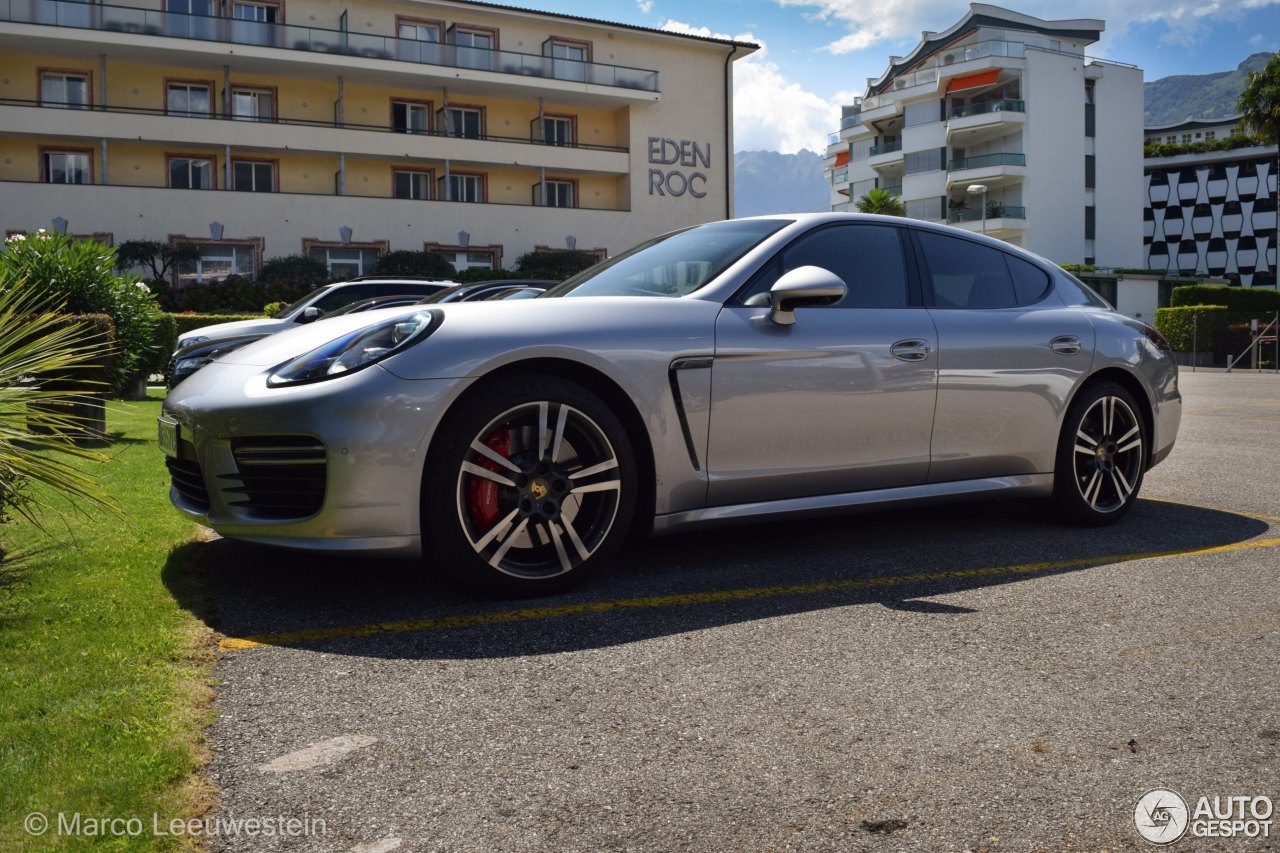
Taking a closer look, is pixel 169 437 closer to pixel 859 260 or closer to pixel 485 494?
pixel 485 494

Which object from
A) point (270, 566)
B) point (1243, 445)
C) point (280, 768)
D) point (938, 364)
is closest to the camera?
point (280, 768)

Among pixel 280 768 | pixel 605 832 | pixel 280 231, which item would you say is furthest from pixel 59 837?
pixel 280 231

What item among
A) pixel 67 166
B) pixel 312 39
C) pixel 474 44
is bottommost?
pixel 67 166

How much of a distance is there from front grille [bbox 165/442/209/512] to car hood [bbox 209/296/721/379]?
383mm

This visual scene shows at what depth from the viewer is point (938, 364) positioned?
15.6 feet

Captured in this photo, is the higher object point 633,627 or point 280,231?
point 280,231

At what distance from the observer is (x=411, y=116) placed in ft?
124

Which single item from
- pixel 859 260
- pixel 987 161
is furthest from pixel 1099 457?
pixel 987 161

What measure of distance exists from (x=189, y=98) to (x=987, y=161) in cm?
3980

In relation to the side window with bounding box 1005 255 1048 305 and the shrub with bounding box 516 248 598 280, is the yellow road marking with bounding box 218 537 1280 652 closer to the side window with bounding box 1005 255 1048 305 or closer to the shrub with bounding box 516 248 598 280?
the side window with bounding box 1005 255 1048 305

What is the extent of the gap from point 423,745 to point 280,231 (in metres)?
33.0

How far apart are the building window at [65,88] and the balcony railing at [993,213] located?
4078 cm

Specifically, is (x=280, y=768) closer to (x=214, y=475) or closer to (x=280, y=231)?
(x=214, y=475)

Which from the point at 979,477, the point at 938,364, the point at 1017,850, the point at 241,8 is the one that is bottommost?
the point at 1017,850
